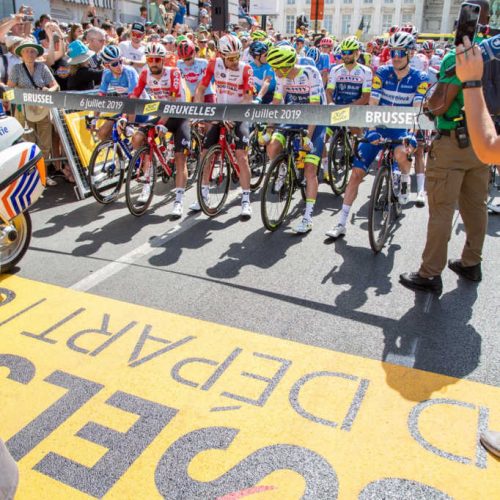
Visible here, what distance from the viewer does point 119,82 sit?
7.21m

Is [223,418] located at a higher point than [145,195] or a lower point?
lower

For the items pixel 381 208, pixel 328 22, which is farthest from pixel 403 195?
pixel 328 22

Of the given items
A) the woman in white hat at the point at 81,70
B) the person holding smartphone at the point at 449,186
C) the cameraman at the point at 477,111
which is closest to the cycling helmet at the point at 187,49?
the woman in white hat at the point at 81,70

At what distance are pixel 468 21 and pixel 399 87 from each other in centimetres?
318

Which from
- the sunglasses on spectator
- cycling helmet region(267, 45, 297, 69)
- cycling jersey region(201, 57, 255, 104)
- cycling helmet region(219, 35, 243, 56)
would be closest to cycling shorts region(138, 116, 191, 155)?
cycling jersey region(201, 57, 255, 104)

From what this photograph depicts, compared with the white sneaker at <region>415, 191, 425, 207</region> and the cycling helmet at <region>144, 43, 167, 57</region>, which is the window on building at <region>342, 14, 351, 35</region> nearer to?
the white sneaker at <region>415, 191, 425, 207</region>

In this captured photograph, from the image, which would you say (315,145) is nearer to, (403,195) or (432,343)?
(403,195)

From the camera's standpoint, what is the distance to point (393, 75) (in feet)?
18.7

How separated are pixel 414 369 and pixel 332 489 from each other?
1.20 meters

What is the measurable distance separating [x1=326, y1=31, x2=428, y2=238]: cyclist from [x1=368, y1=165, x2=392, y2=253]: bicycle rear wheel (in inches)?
9.6

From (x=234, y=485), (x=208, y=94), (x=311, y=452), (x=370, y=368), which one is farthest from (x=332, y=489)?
(x=208, y=94)

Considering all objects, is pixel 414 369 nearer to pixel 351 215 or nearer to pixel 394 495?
pixel 394 495

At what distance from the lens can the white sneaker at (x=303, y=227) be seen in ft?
18.9

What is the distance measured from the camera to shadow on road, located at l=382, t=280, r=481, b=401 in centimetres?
312
